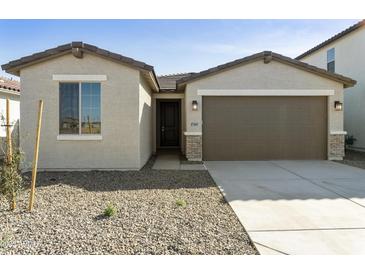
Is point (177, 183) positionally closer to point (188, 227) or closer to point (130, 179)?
point (130, 179)

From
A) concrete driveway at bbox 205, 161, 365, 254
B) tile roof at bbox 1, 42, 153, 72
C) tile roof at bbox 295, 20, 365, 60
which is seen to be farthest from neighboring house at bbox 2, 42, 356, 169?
tile roof at bbox 295, 20, 365, 60

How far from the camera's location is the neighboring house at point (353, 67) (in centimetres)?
1429

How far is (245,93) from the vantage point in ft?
37.5

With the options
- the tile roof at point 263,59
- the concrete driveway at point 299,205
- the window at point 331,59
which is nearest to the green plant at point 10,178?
the concrete driveway at point 299,205

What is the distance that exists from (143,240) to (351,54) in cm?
1590

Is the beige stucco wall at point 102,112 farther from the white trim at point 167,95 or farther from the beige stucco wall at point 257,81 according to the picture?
the white trim at point 167,95

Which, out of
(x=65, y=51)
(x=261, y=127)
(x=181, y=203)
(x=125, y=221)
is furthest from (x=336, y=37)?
(x=125, y=221)

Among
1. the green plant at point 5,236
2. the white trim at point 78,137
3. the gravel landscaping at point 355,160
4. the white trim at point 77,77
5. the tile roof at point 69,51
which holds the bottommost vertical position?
the green plant at point 5,236

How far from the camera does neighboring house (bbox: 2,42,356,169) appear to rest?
9.24m

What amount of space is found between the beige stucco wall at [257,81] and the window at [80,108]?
3723mm

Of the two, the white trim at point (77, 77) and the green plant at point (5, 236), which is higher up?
the white trim at point (77, 77)

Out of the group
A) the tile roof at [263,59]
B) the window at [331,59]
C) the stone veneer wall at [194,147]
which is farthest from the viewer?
the window at [331,59]

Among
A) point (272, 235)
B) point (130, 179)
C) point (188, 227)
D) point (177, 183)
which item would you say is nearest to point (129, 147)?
point (130, 179)

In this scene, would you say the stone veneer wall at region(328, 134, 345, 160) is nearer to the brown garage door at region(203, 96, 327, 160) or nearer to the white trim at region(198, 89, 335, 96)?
the brown garage door at region(203, 96, 327, 160)
